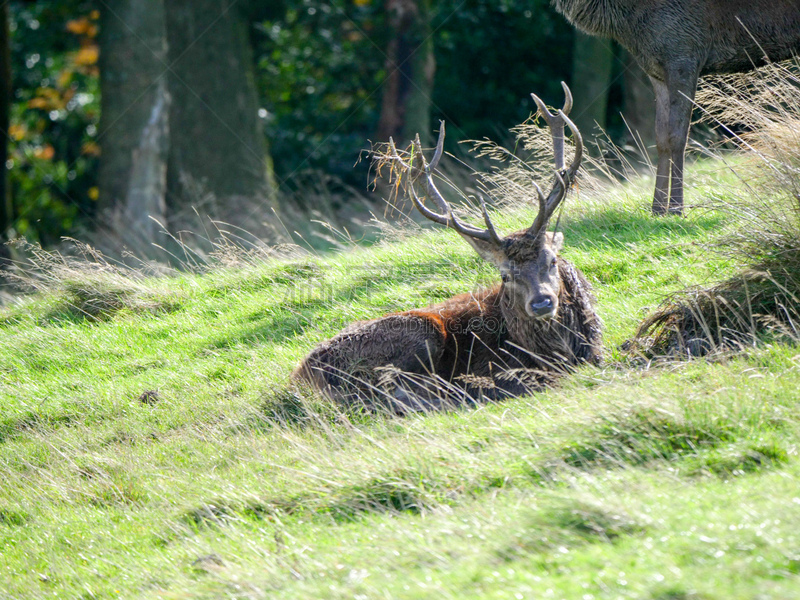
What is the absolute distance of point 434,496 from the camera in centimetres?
437

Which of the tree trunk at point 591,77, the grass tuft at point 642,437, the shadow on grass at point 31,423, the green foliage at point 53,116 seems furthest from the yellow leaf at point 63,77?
the grass tuft at point 642,437

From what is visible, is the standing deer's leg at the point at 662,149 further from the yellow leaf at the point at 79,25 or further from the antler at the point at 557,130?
the yellow leaf at the point at 79,25

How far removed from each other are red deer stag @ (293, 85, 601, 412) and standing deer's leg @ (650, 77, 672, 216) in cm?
185

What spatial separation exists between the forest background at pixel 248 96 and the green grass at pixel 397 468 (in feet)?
19.6

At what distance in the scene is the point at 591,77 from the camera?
15.7 meters

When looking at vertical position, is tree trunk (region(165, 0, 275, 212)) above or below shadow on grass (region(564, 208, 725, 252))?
above

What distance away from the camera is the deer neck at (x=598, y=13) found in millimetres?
8117

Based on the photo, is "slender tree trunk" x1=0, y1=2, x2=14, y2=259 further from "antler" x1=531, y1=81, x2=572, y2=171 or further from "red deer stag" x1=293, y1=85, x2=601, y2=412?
"antler" x1=531, y1=81, x2=572, y2=171

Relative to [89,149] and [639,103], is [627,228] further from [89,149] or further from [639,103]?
[89,149]

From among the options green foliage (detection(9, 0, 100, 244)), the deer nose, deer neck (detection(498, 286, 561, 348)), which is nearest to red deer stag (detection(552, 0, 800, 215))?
deer neck (detection(498, 286, 561, 348))

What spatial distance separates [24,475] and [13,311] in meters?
4.21

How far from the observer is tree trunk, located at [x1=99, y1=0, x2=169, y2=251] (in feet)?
46.1

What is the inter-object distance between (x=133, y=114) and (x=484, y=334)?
31.9ft

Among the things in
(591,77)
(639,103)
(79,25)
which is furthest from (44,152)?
(639,103)
